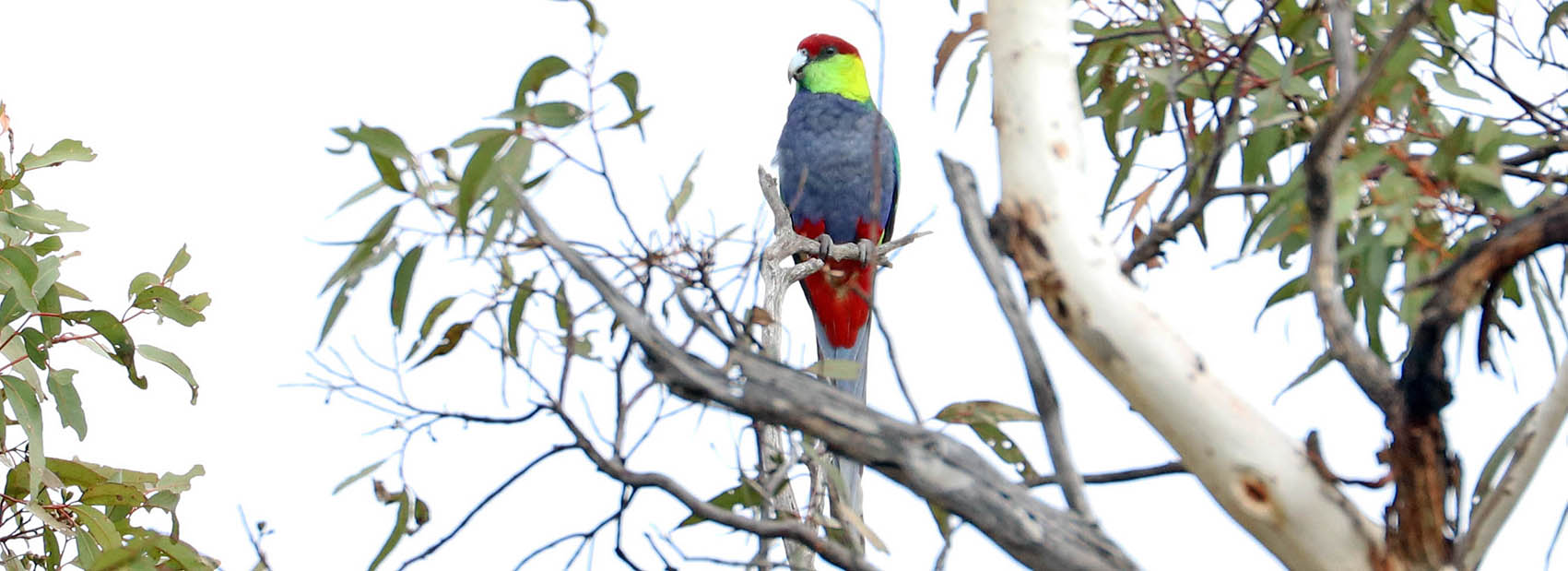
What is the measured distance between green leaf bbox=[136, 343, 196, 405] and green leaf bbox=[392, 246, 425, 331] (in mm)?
814

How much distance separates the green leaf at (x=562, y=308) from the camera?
3.81ft

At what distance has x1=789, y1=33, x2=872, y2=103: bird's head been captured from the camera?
3.27 m

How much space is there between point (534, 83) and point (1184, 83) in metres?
0.80

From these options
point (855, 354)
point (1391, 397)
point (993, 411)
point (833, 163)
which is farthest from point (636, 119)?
point (833, 163)

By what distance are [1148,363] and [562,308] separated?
0.70 metres

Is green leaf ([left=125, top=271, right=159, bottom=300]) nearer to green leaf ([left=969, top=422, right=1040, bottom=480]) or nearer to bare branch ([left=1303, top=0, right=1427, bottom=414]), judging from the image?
green leaf ([left=969, top=422, right=1040, bottom=480])

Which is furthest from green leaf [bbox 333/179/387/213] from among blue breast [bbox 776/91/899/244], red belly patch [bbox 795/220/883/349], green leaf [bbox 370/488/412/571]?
blue breast [bbox 776/91/899/244]

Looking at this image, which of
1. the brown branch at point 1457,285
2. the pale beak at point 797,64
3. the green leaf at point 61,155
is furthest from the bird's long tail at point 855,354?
the green leaf at point 61,155

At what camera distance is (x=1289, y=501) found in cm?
98

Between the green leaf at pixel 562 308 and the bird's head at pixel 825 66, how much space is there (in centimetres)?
188

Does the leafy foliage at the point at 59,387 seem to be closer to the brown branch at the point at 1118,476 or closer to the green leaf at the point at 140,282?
the green leaf at the point at 140,282

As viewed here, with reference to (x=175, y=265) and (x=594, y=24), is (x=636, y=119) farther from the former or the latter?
(x=175, y=265)

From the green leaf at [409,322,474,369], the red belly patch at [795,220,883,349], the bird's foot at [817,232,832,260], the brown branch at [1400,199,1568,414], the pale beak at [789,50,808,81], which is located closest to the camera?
the brown branch at [1400,199,1568,414]

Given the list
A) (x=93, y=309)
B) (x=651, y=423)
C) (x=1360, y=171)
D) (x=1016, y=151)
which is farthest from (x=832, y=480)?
(x=93, y=309)
